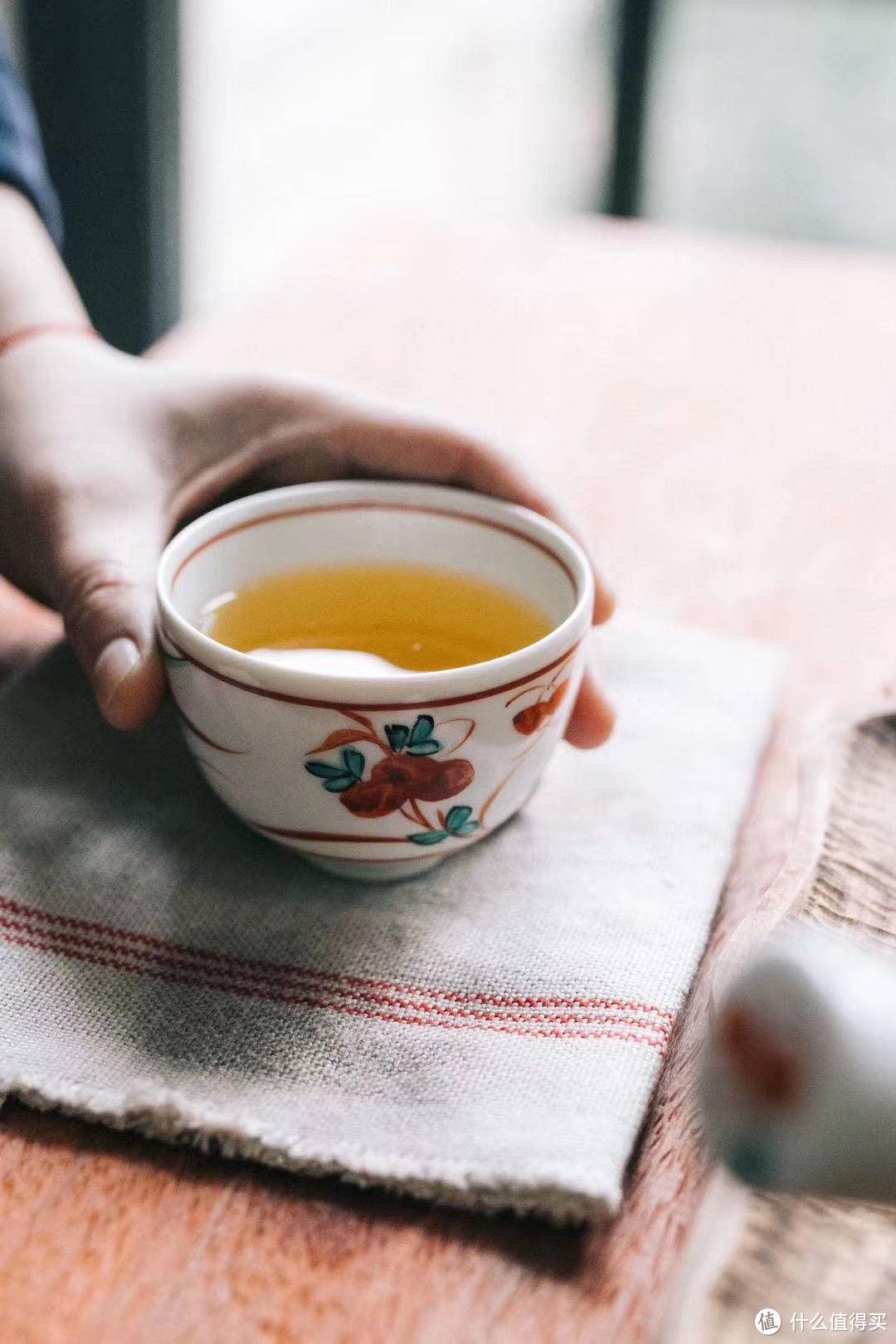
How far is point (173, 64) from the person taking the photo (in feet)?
5.61

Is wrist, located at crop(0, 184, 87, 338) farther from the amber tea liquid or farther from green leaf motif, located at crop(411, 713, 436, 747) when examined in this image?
green leaf motif, located at crop(411, 713, 436, 747)

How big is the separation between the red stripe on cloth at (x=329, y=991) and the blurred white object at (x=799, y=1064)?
0.52 feet

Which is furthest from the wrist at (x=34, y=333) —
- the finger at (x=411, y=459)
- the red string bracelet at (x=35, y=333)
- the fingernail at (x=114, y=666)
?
the fingernail at (x=114, y=666)

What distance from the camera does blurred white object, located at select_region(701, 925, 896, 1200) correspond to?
0.28m

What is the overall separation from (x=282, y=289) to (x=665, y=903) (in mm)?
797

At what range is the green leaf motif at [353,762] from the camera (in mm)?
459

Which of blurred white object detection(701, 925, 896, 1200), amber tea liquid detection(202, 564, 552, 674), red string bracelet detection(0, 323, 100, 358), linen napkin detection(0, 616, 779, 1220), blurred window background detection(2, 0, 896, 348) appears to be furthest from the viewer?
blurred window background detection(2, 0, 896, 348)

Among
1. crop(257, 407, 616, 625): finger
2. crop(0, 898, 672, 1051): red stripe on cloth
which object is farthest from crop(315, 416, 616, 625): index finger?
crop(0, 898, 672, 1051): red stripe on cloth

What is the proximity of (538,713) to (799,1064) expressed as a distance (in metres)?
0.22

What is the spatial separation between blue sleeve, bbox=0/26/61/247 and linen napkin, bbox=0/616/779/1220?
400mm

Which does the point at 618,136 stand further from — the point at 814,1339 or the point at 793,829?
the point at 814,1339

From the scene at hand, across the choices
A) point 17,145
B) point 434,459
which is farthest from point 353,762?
point 17,145

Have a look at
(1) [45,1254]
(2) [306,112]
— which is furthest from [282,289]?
(2) [306,112]

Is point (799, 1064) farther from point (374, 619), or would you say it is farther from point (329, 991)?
point (374, 619)
